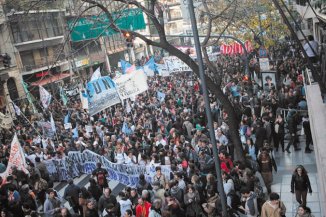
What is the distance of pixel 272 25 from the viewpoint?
3334cm

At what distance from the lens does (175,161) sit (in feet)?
35.7

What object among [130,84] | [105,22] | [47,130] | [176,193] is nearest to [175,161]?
[176,193]

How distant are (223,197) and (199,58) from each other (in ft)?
7.78

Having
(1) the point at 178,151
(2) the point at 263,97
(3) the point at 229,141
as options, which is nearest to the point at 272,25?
(2) the point at 263,97

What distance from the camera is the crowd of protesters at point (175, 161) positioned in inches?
334

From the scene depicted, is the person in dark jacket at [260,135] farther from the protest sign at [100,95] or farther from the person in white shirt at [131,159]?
the protest sign at [100,95]

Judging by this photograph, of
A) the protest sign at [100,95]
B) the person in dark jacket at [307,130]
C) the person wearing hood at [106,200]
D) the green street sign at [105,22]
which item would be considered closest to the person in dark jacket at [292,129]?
the person in dark jacket at [307,130]

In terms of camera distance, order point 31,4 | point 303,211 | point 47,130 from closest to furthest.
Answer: point 303,211 → point 31,4 → point 47,130

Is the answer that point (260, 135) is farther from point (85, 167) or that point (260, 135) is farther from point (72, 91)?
point (72, 91)

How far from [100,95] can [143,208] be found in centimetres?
839

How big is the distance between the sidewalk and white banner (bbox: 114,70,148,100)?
6.01 m

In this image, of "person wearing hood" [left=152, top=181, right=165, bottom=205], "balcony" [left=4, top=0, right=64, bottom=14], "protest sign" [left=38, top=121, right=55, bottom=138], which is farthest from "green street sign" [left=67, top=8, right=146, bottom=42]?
"protest sign" [left=38, top=121, right=55, bottom=138]

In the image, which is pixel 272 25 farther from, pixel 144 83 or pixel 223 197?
pixel 223 197

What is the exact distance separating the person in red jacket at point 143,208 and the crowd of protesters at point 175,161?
0.02 m
